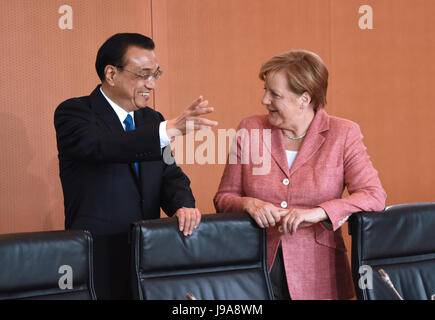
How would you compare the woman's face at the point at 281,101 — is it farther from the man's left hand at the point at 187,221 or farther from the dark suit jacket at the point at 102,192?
the man's left hand at the point at 187,221

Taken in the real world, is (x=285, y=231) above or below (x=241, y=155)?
below

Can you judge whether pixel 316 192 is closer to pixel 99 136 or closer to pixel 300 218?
pixel 300 218

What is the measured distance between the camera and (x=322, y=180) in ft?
6.91

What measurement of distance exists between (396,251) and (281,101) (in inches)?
28.8

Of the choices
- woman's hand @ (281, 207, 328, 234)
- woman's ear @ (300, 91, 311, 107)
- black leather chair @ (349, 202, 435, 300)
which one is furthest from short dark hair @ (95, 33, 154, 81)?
black leather chair @ (349, 202, 435, 300)

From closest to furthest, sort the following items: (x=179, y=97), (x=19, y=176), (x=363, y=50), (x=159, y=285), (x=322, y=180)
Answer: (x=159, y=285) → (x=322, y=180) → (x=19, y=176) → (x=179, y=97) → (x=363, y=50)

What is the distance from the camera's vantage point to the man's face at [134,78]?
83.6 inches

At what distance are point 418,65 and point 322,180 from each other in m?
2.67

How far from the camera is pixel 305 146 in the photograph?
7.12ft

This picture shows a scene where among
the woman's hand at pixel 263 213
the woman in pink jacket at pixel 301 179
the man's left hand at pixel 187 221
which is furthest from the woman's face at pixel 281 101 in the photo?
the man's left hand at pixel 187 221

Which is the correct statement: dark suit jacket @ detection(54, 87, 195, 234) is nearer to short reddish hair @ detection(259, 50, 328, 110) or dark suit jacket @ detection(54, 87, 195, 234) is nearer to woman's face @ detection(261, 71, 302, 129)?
woman's face @ detection(261, 71, 302, 129)

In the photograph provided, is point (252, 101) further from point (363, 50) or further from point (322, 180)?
point (322, 180)

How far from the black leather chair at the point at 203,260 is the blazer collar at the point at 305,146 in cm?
37

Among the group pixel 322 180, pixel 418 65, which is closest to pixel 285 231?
pixel 322 180
